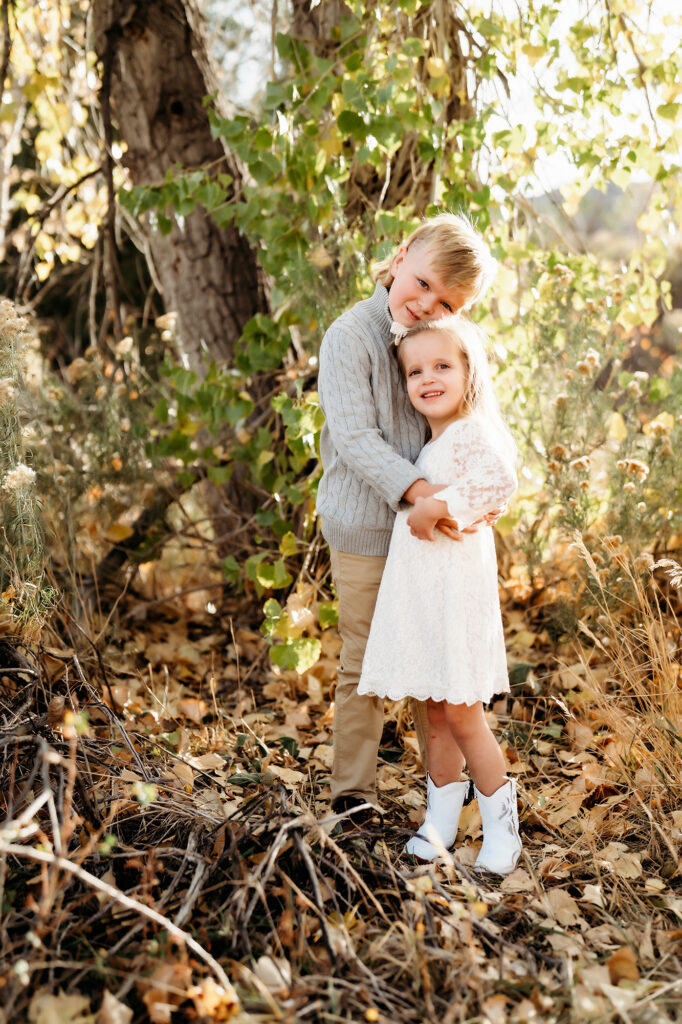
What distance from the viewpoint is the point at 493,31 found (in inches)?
105

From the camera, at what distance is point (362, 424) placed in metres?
2.09

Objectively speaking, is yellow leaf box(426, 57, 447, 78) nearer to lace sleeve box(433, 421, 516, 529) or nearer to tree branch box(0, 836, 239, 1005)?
lace sleeve box(433, 421, 516, 529)

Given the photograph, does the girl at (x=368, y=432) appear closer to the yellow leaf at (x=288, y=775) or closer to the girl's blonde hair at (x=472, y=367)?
the girl's blonde hair at (x=472, y=367)

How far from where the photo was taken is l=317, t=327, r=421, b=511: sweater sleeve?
2.01 m

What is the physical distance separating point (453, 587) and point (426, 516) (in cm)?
18

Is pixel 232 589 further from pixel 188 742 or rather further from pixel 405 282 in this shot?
pixel 405 282

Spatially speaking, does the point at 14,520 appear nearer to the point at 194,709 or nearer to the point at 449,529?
the point at 194,709

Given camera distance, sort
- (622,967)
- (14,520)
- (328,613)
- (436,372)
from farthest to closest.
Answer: (328,613)
(14,520)
(436,372)
(622,967)

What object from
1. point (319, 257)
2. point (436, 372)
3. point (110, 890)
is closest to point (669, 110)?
point (319, 257)

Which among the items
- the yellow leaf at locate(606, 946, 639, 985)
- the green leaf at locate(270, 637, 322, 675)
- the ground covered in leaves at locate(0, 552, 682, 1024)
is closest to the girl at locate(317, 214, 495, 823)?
the ground covered in leaves at locate(0, 552, 682, 1024)

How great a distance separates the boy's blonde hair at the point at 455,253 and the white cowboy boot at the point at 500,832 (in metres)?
1.19

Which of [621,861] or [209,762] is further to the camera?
[209,762]

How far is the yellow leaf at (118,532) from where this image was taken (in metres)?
3.52

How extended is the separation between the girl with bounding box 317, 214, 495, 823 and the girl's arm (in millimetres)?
93
